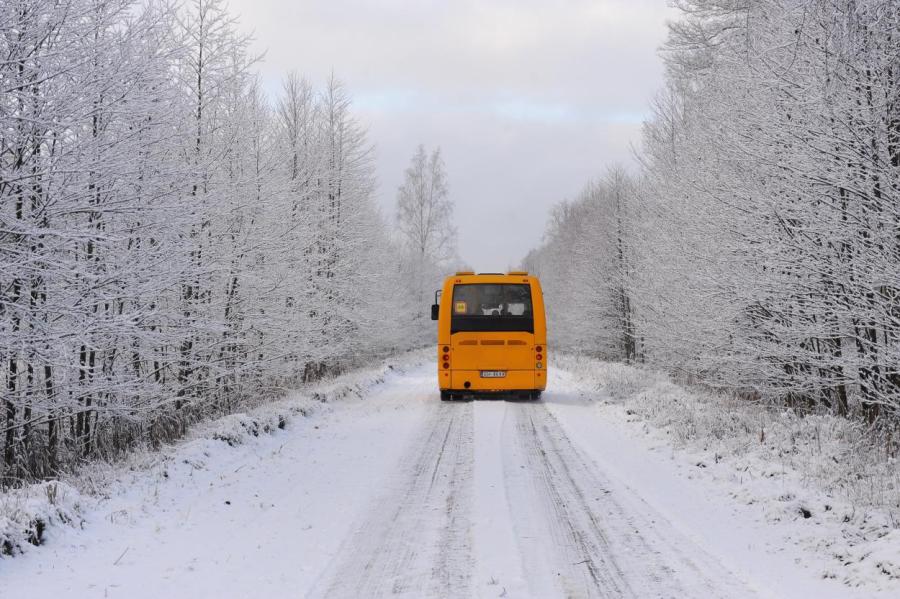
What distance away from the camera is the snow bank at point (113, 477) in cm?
429

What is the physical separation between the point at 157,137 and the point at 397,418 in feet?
20.7

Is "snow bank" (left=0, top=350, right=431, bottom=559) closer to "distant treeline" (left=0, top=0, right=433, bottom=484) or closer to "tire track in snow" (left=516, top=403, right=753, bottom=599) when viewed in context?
"distant treeline" (left=0, top=0, right=433, bottom=484)

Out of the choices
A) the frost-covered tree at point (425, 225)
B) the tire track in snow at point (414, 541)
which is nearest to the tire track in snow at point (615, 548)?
the tire track in snow at point (414, 541)

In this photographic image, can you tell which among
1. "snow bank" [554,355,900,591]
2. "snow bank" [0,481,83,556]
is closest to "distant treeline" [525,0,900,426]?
"snow bank" [554,355,900,591]

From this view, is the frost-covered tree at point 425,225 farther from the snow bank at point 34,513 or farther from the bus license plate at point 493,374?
the snow bank at point 34,513

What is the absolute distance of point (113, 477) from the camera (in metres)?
6.02

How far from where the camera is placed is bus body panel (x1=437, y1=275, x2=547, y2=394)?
13609 millimetres

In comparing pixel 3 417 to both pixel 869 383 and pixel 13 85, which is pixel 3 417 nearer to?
pixel 13 85

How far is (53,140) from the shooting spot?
7180 millimetres

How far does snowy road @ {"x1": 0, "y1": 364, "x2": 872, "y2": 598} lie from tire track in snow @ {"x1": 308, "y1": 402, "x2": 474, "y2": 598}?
2 cm

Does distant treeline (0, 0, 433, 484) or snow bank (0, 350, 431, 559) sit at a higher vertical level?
distant treeline (0, 0, 433, 484)

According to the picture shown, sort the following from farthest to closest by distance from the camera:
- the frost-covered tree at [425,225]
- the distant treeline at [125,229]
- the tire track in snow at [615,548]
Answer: the frost-covered tree at [425,225], the distant treeline at [125,229], the tire track in snow at [615,548]

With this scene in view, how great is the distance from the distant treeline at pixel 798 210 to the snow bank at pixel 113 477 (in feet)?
22.7

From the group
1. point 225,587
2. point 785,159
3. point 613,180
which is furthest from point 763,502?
point 613,180
